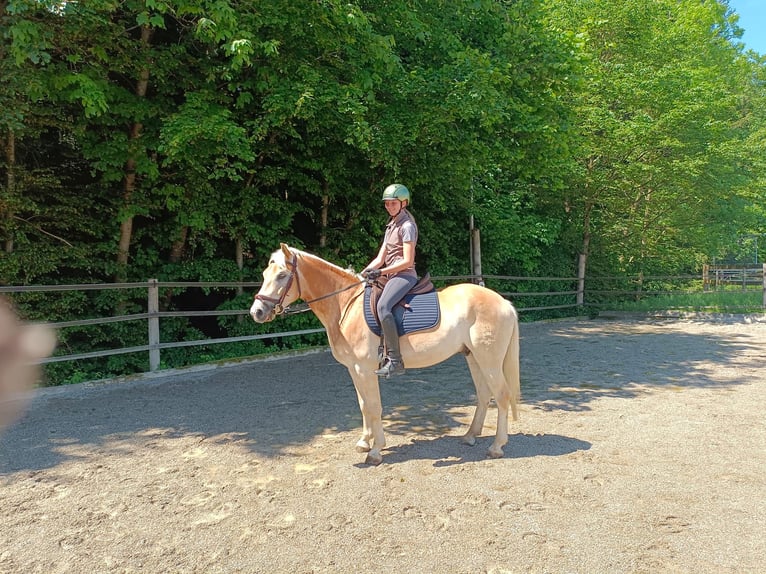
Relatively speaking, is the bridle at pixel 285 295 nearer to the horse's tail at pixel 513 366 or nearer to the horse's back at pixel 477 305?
the horse's back at pixel 477 305

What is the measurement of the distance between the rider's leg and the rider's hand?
0.13 metres

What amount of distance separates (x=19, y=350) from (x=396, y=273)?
5833 mm

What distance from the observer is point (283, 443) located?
4637mm

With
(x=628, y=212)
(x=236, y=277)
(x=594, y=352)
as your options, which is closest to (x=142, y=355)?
(x=236, y=277)

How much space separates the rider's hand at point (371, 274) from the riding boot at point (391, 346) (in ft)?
1.17

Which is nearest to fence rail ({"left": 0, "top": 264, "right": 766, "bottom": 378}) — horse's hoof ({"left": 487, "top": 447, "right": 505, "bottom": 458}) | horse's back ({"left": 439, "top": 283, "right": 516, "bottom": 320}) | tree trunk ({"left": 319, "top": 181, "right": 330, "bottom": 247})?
tree trunk ({"left": 319, "top": 181, "right": 330, "bottom": 247})

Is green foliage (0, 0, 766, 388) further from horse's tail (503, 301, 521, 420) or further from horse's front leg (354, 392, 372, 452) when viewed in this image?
horse's front leg (354, 392, 372, 452)

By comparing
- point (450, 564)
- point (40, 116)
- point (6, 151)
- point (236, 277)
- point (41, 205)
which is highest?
point (40, 116)

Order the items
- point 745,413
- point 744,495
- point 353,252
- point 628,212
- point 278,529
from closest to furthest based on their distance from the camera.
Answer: point 278,529, point 744,495, point 745,413, point 353,252, point 628,212

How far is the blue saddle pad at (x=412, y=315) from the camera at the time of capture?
4.21m

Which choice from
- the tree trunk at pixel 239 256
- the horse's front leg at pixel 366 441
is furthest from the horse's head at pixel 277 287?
the tree trunk at pixel 239 256

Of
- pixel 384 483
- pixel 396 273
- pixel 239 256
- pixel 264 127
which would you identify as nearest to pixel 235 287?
pixel 239 256

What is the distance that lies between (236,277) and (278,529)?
22.8 ft

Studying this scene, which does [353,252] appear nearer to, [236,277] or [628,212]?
[236,277]
